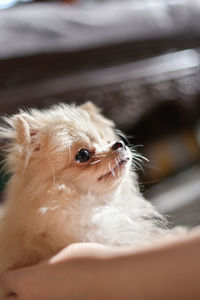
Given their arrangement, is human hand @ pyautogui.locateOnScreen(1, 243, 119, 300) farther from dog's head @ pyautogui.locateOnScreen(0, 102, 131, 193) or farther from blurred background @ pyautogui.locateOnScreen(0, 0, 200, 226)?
blurred background @ pyautogui.locateOnScreen(0, 0, 200, 226)

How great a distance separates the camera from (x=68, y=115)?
81 centimetres

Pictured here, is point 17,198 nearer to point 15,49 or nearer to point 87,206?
point 87,206

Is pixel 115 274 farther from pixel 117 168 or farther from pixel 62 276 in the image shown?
pixel 117 168

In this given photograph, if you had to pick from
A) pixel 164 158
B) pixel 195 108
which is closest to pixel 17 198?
pixel 164 158

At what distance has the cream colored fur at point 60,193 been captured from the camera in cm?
69

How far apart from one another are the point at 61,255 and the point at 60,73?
Answer: 3.70 ft

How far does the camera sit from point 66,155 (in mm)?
756

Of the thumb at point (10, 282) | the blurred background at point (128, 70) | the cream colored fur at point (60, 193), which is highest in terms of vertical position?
the blurred background at point (128, 70)

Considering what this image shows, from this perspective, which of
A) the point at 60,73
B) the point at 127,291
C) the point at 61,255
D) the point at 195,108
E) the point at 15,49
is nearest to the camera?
the point at 127,291

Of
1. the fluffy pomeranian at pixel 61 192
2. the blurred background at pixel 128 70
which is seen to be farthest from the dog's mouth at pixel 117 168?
the blurred background at pixel 128 70

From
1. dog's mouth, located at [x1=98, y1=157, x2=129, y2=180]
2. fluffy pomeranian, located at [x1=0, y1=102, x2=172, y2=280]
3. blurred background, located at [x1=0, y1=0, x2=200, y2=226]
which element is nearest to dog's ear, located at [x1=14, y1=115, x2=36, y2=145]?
fluffy pomeranian, located at [x1=0, y1=102, x2=172, y2=280]

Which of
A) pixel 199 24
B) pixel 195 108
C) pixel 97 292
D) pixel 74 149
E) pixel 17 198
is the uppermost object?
pixel 199 24

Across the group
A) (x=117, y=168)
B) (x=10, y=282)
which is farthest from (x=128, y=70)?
(x=10, y=282)

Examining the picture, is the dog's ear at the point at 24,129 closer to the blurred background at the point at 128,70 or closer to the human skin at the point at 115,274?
the human skin at the point at 115,274
